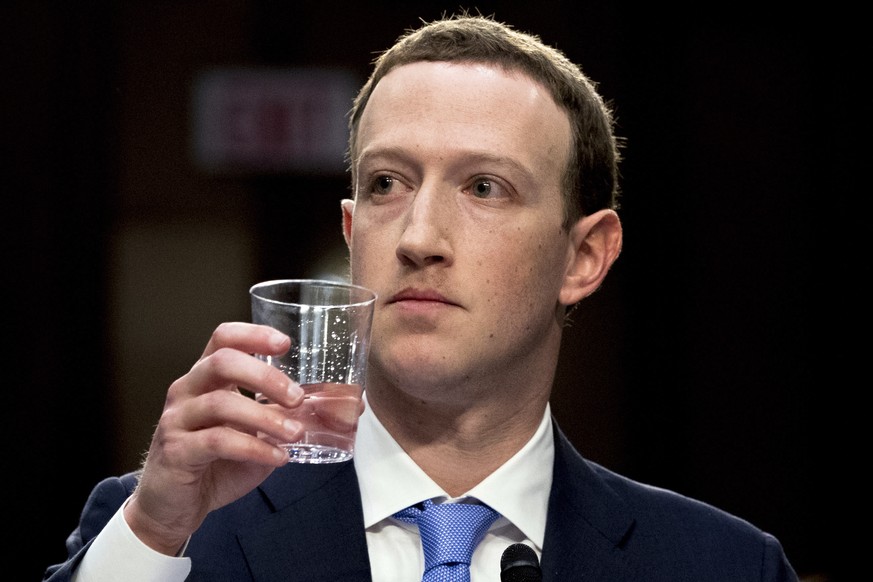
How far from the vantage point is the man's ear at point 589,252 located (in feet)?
7.50

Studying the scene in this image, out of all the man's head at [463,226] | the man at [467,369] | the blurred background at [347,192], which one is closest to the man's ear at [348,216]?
the man at [467,369]

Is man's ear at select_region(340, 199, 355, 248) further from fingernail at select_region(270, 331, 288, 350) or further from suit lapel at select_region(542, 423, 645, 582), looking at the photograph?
fingernail at select_region(270, 331, 288, 350)

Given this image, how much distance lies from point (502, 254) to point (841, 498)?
119 inches

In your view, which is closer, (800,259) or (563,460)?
(563,460)

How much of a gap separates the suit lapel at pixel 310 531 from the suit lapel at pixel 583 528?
34 centimetres

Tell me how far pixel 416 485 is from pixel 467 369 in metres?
0.23

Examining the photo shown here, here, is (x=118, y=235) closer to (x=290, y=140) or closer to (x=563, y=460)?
(x=290, y=140)

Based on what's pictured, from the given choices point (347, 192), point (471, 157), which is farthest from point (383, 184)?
point (347, 192)

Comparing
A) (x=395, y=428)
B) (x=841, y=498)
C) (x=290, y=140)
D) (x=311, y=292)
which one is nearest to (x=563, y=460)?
Result: (x=395, y=428)

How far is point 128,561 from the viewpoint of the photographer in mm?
1628

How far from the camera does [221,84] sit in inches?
193

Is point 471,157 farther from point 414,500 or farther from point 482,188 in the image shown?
point 414,500

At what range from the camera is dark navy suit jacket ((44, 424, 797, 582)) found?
6.28ft

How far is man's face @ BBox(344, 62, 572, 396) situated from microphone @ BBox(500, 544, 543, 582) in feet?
1.31
